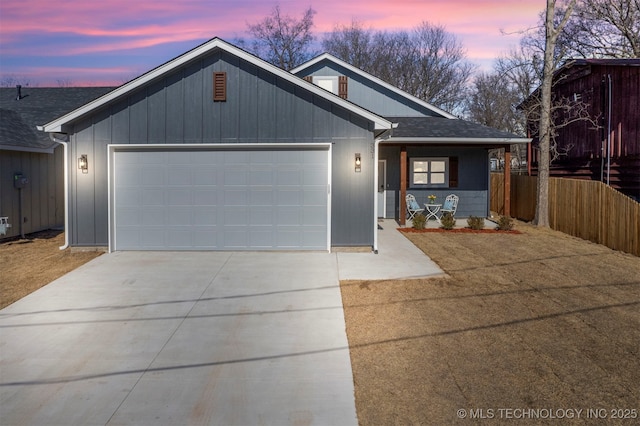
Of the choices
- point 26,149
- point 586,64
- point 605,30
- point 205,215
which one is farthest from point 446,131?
point 605,30

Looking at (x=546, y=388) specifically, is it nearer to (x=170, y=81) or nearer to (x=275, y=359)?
(x=275, y=359)

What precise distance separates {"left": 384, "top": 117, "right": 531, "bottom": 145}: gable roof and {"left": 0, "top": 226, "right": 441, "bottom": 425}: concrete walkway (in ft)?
23.4

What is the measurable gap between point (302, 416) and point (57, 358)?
2.80 m

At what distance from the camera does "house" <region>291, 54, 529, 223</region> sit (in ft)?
53.5

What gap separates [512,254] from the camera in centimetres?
1049

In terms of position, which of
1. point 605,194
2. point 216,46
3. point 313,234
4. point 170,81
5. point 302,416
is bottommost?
point 302,416

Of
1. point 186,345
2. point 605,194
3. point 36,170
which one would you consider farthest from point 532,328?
point 36,170

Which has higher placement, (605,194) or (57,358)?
(605,194)

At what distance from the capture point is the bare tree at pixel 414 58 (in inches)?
1473

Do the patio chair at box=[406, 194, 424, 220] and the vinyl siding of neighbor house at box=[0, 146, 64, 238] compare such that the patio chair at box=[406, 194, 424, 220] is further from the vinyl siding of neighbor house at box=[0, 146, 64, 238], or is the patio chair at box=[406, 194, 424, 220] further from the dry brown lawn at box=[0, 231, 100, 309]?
the vinyl siding of neighbor house at box=[0, 146, 64, 238]

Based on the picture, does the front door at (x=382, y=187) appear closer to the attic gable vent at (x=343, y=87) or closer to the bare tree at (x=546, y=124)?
the attic gable vent at (x=343, y=87)

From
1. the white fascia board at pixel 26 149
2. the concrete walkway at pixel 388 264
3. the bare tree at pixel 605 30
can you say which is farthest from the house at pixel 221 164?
the bare tree at pixel 605 30

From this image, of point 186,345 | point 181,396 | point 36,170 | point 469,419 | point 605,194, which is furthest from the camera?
point 36,170

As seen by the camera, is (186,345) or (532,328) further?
(532,328)
